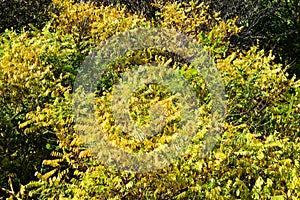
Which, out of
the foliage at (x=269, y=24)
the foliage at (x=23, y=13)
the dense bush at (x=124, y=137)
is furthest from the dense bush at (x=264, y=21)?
the dense bush at (x=124, y=137)

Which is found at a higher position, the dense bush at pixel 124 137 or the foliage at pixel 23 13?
the foliage at pixel 23 13

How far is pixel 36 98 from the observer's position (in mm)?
3449

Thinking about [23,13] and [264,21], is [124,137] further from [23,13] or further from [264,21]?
[264,21]

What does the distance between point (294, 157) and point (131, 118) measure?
1.08 meters

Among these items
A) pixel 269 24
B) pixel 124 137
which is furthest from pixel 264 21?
pixel 124 137

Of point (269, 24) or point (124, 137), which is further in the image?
point (269, 24)

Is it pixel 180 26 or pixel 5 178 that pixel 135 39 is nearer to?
pixel 180 26

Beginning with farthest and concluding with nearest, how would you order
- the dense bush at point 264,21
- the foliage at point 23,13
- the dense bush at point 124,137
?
1. the dense bush at point 264,21
2. the foliage at point 23,13
3. the dense bush at point 124,137

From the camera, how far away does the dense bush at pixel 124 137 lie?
2.50m

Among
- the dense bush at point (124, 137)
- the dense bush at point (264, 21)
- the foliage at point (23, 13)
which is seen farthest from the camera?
the dense bush at point (264, 21)

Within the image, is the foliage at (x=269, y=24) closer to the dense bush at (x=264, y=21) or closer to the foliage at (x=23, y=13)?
the dense bush at (x=264, y=21)

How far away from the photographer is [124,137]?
8.58 ft

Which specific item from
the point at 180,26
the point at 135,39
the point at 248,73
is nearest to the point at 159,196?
the point at 248,73

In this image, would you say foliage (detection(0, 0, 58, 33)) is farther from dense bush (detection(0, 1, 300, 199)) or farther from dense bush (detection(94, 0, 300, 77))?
dense bush (detection(0, 1, 300, 199))
